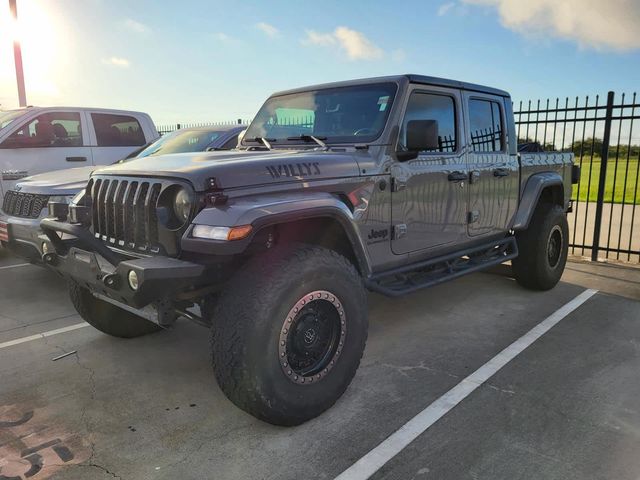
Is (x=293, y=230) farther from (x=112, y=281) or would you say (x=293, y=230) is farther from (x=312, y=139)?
(x=112, y=281)

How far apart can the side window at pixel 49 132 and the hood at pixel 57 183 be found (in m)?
1.36

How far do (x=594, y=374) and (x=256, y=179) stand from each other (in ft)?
8.99

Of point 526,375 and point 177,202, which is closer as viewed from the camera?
point 177,202

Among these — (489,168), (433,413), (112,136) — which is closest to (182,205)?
(433,413)

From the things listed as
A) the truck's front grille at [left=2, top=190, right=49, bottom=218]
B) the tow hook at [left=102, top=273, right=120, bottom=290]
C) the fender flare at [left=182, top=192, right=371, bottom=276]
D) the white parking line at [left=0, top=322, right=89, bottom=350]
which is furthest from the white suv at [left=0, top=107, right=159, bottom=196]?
the fender flare at [left=182, top=192, right=371, bottom=276]

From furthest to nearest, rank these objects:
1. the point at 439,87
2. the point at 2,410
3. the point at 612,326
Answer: the point at 612,326 < the point at 439,87 < the point at 2,410

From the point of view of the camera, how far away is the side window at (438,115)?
150 inches

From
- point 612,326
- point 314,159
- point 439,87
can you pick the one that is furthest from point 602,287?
point 314,159

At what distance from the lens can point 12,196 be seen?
579cm

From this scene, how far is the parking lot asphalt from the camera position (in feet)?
8.46

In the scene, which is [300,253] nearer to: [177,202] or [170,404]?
[177,202]

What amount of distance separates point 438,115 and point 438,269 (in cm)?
129

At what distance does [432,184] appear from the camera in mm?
3932

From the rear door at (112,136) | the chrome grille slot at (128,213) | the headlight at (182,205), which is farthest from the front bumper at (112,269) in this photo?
the rear door at (112,136)
